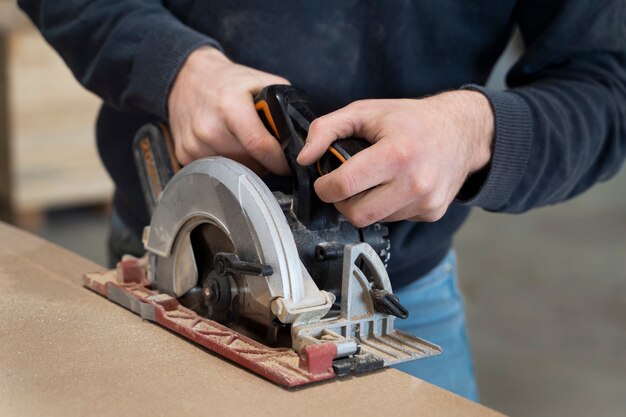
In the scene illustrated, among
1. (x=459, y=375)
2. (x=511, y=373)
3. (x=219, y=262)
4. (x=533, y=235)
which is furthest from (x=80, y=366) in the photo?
(x=533, y=235)

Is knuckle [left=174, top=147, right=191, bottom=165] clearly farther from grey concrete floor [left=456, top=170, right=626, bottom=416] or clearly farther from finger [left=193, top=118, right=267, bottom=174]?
grey concrete floor [left=456, top=170, right=626, bottom=416]

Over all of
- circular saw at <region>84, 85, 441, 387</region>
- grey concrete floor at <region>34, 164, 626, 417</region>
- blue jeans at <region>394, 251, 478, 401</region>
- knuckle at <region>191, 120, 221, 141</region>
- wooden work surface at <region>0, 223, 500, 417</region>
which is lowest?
grey concrete floor at <region>34, 164, 626, 417</region>

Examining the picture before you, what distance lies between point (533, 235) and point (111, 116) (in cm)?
363

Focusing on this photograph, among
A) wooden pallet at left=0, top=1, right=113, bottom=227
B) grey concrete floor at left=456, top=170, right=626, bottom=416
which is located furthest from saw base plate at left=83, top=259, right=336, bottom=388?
wooden pallet at left=0, top=1, right=113, bottom=227

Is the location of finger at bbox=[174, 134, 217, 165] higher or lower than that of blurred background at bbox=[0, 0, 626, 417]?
higher

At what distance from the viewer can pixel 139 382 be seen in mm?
1055

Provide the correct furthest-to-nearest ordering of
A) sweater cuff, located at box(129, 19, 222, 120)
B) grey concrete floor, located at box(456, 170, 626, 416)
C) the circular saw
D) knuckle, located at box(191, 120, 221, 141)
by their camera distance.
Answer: grey concrete floor, located at box(456, 170, 626, 416) → sweater cuff, located at box(129, 19, 222, 120) → knuckle, located at box(191, 120, 221, 141) → the circular saw

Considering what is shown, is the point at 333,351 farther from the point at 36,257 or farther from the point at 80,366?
the point at 36,257

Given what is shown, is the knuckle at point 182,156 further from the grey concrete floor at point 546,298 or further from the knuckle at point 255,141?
the grey concrete floor at point 546,298

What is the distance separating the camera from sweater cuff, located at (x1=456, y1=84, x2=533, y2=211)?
1423 millimetres

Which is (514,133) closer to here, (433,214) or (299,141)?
(433,214)

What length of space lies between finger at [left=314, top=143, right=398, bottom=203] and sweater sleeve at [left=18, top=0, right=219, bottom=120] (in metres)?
0.44

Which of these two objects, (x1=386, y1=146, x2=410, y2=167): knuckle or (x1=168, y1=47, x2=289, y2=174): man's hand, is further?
(x1=168, y1=47, x2=289, y2=174): man's hand

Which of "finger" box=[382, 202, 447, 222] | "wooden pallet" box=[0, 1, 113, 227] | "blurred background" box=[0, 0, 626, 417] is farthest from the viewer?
"wooden pallet" box=[0, 1, 113, 227]
